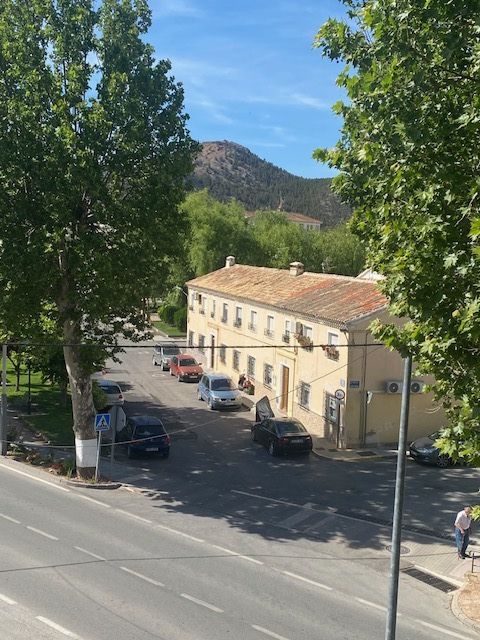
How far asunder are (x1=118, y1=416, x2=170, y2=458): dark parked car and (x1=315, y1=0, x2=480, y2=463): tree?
1582cm

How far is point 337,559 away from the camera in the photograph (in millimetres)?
15477

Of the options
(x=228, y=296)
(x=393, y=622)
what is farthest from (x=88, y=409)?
(x=228, y=296)

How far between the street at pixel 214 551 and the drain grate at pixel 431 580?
23 centimetres

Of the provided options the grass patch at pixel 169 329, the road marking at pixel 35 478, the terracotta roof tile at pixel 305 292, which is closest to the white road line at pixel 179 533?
the road marking at pixel 35 478

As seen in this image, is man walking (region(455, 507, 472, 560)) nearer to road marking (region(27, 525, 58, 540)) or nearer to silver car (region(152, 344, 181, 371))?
road marking (region(27, 525, 58, 540))

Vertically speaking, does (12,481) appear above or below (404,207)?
below

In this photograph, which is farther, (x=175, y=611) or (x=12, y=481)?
(x=12, y=481)

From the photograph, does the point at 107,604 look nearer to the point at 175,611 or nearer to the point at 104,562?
the point at 175,611

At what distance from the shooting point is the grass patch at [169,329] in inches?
2410

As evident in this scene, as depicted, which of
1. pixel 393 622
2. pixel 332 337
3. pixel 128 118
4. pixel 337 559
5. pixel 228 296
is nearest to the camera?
pixel 393 622

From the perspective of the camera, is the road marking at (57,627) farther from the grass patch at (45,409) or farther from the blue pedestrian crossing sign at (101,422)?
the grass patch at (45,409)

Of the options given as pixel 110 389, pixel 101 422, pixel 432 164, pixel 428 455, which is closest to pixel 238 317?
pixel 110 389

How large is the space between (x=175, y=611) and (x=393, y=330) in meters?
6.49

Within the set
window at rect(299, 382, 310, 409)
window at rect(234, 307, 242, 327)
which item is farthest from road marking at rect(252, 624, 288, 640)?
window at rect(234, 307, 242, 327)
